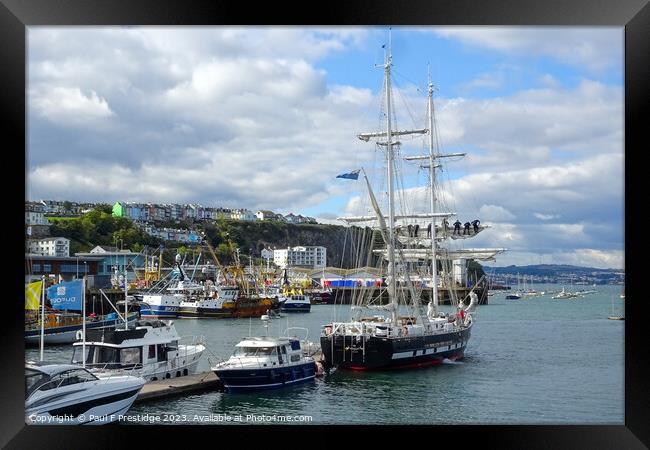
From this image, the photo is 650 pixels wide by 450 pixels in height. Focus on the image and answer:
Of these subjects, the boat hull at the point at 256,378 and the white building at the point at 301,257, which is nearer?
the boat hull at the point at 256,378

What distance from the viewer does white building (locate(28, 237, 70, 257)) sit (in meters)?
19.3

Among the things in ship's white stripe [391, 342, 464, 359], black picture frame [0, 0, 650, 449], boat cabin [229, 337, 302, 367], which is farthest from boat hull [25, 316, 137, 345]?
black picture frame [0, 0, 650, 449]

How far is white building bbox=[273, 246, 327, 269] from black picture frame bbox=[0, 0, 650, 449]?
21889 millimetres

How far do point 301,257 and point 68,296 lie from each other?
20061 millimetres

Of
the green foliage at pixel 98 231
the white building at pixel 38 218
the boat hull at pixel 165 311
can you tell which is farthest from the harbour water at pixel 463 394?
the boat hull at pixel 165 311

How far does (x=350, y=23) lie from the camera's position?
645 centimetres

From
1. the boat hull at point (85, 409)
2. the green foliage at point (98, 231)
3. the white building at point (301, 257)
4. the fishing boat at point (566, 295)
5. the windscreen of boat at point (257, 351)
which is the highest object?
the green foliage at point (98, 231)

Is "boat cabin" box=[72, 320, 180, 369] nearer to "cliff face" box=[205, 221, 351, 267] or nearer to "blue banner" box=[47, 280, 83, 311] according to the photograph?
"blue banner" box=[47, 280, 83, 311]

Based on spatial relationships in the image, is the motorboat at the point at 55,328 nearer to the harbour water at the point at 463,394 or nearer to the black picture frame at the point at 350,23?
the harbour water at the point at 463,394

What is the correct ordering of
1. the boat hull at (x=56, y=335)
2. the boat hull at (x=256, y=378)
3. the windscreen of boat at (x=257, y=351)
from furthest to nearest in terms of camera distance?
the boat hull at (x=56, y=335), the windscreen of boat at (x=257, y=351), the boat hull at (x=256, y=378)

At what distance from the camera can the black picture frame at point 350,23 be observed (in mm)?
6332

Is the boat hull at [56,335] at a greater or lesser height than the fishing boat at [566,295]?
greater

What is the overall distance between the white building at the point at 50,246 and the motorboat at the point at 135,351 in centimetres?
889
